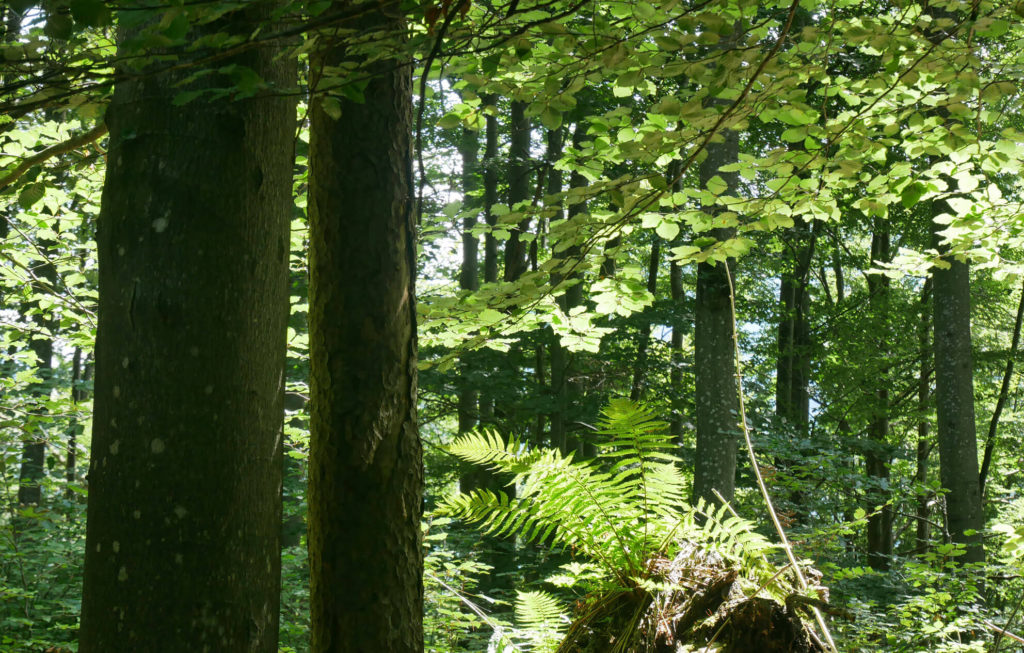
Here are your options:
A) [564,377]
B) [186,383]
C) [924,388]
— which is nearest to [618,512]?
[186,383]

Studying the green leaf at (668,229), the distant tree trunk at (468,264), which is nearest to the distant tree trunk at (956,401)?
the distant tree trunk at (468,264)

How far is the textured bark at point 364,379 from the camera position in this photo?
6.59 feet

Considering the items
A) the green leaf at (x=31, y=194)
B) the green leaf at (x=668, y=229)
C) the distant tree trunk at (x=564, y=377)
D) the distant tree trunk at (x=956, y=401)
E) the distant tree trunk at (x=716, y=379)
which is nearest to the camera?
the green leaf at (x=31, y=194)

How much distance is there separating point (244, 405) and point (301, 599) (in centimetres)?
441

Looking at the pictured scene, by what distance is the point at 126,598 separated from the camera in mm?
1608

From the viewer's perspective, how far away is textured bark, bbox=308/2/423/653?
6.59ft

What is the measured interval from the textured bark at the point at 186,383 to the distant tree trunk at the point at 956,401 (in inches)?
348

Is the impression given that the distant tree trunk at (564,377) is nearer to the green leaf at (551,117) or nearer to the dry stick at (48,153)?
the green leaf at (551,117)

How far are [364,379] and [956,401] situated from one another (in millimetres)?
9046

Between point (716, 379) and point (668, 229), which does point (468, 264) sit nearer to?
point (716, 379)

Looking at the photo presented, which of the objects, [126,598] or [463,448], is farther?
[463,448]

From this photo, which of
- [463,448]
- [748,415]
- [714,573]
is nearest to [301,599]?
[463,448]

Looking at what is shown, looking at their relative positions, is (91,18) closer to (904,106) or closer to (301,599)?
(904,106)

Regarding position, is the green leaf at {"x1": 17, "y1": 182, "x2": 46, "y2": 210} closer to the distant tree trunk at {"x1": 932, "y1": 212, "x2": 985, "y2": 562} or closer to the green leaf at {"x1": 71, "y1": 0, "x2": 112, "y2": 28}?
the green leaf at {"x1": 71, "y1": 0, "x2": 112, "y2": 28}
